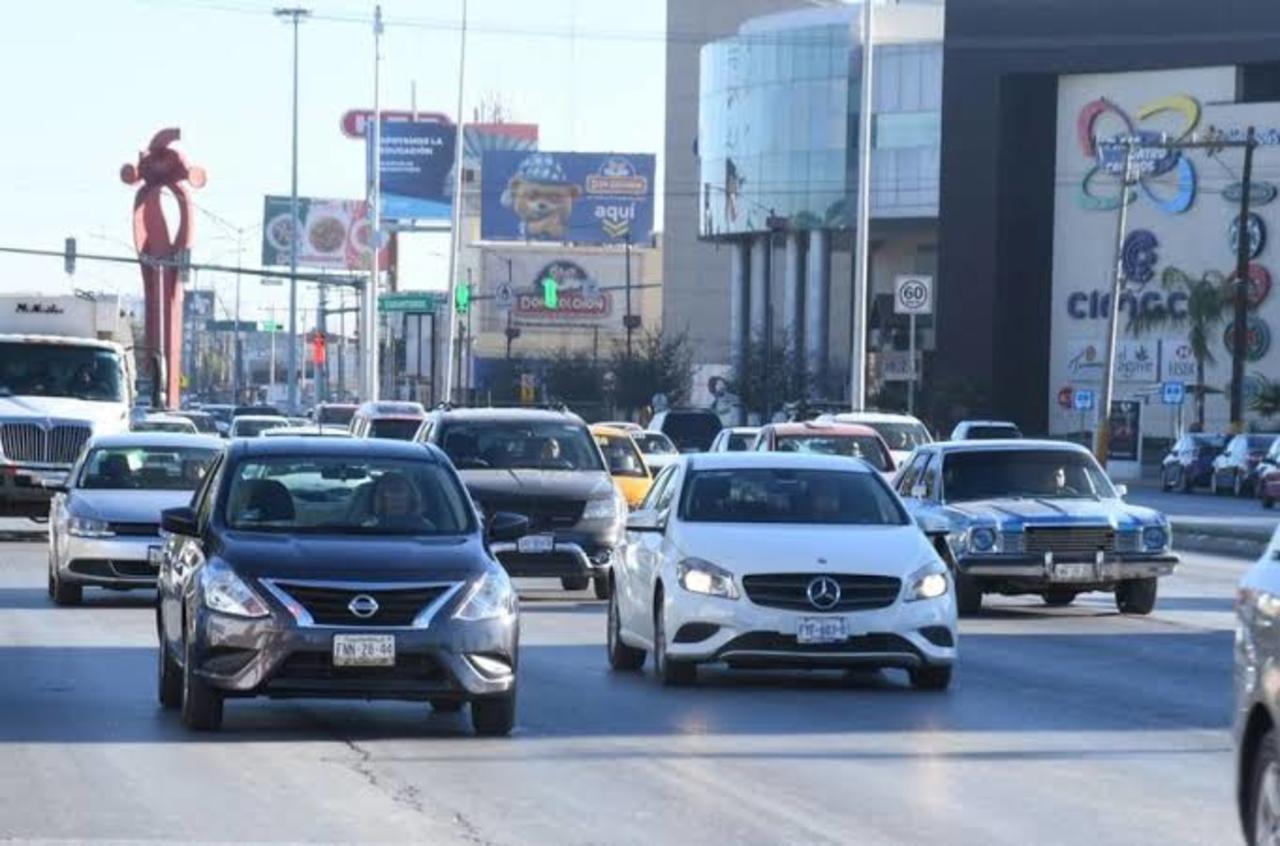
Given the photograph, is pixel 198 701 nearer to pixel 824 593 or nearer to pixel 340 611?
pixel 340 611

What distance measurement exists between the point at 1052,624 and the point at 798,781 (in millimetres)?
12179

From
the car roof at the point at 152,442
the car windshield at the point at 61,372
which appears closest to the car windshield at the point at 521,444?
the car roof at the point at 152,442

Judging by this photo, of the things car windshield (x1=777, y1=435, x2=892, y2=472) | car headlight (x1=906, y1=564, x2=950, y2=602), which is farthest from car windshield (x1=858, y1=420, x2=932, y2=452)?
car headlight (x1=906, y1=564, x2=950, y2=602)

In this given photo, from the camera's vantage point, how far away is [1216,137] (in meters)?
90.7

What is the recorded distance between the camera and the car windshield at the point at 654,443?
49987mm

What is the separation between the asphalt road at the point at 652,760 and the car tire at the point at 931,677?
0.67 ft

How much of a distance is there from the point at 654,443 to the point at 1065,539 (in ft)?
83.1

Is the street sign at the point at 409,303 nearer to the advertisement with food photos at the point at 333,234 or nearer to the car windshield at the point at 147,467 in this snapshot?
the advertisement with food photos at the point at 333,234

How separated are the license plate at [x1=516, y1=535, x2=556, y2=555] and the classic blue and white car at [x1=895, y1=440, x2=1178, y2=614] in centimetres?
344

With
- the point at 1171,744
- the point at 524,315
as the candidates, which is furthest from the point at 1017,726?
the point at 524,315

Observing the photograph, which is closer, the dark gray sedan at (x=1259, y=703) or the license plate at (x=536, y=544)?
the dark gray sedan at (x=1259, y=703)

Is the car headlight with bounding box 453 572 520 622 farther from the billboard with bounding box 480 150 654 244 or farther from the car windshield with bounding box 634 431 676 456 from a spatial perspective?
the billboard with bounding box 480 150 654 244

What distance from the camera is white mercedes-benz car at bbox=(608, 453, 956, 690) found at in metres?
18.6

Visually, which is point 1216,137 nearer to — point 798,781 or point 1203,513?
point 1203,513
